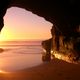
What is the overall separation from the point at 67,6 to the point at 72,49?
5351mm

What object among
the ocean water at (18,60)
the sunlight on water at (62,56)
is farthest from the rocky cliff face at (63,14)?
the ocean water at (18,60)

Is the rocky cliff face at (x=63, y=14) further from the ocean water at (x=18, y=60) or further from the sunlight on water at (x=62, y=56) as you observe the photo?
the ocean water at (x=18, y=60)

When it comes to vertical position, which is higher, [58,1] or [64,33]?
[58,1]

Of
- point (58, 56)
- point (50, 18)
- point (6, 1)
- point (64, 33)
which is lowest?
point (58, 56)

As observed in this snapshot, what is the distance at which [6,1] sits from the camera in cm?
1230

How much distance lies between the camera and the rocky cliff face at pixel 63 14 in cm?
1728

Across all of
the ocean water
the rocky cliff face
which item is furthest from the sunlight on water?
the ocean water

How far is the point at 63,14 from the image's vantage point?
19266 millimetres

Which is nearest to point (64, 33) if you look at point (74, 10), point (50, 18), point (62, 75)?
point (50, 18)

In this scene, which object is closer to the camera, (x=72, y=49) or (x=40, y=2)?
(x=40, y=2)

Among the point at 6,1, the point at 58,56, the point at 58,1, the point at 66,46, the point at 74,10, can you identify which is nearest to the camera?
the point at 6,1

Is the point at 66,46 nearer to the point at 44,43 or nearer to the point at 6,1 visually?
the point at 44,43

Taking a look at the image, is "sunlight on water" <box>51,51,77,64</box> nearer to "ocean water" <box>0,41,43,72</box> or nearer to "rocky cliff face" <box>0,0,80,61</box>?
"rocky cliff face" <box>0,0,80,61</box>

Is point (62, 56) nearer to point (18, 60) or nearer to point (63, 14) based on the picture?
point (63, 14)
